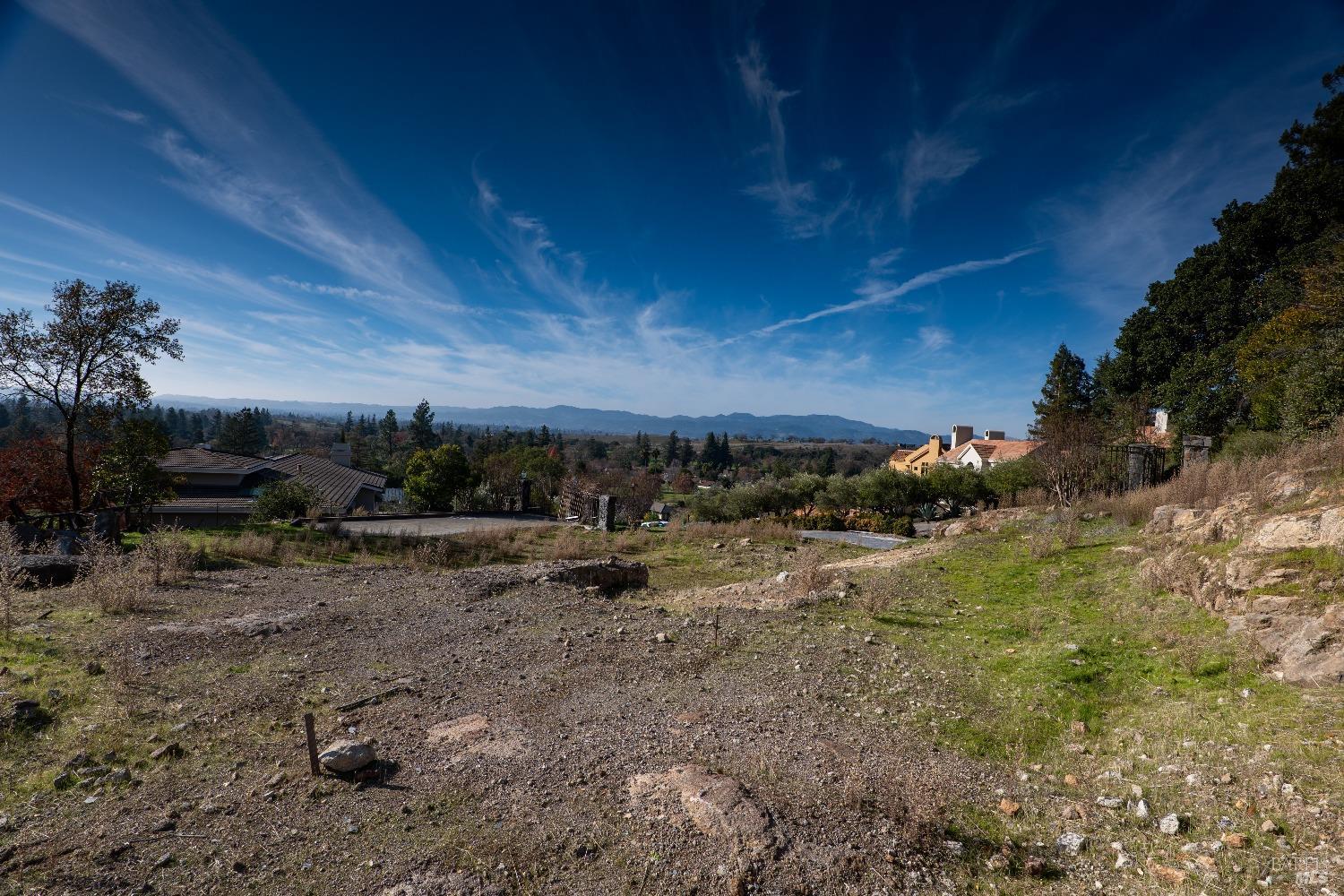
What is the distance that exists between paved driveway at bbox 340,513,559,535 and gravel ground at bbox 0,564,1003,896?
8659 mm

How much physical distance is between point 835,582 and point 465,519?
44.7 ft

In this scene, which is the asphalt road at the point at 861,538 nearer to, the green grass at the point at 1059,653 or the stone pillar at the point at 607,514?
the stone pillar at the point at 607,514

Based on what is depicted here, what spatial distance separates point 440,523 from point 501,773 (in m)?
15.1

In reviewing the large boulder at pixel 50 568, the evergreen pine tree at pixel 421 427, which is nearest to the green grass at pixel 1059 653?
the large boulder at pixel 50 568

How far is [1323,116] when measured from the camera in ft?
45.7

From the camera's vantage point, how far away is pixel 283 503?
48.3 feet

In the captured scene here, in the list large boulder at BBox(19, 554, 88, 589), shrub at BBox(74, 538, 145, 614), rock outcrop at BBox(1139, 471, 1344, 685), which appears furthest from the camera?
large boulder at BBox(19, 554, 88, 589)

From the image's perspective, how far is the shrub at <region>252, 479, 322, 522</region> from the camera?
14602mm

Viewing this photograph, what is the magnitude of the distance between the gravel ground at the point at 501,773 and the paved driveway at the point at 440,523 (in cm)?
866

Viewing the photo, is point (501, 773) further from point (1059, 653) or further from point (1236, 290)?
point (1236, 290)

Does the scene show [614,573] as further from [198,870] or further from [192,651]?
[198,870]

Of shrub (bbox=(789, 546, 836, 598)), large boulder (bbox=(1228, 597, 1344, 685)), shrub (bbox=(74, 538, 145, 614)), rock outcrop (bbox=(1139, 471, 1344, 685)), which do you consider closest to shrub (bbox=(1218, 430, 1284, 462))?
rock outcrop (bbox=(1139, 471, 1344, 685))

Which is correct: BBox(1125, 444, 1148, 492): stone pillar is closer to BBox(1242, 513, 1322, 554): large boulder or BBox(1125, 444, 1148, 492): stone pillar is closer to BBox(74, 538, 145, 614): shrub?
BBox(1242, 513, 1322, 554): large boulder

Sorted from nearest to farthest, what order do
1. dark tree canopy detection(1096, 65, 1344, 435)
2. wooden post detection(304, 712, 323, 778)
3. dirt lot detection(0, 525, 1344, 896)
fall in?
dirt lot detection(0, 525, 1344, 896), wooden post detection(304, 712, 323, 778), dark tree canopy detection(1096, 65, 1344, 435)
